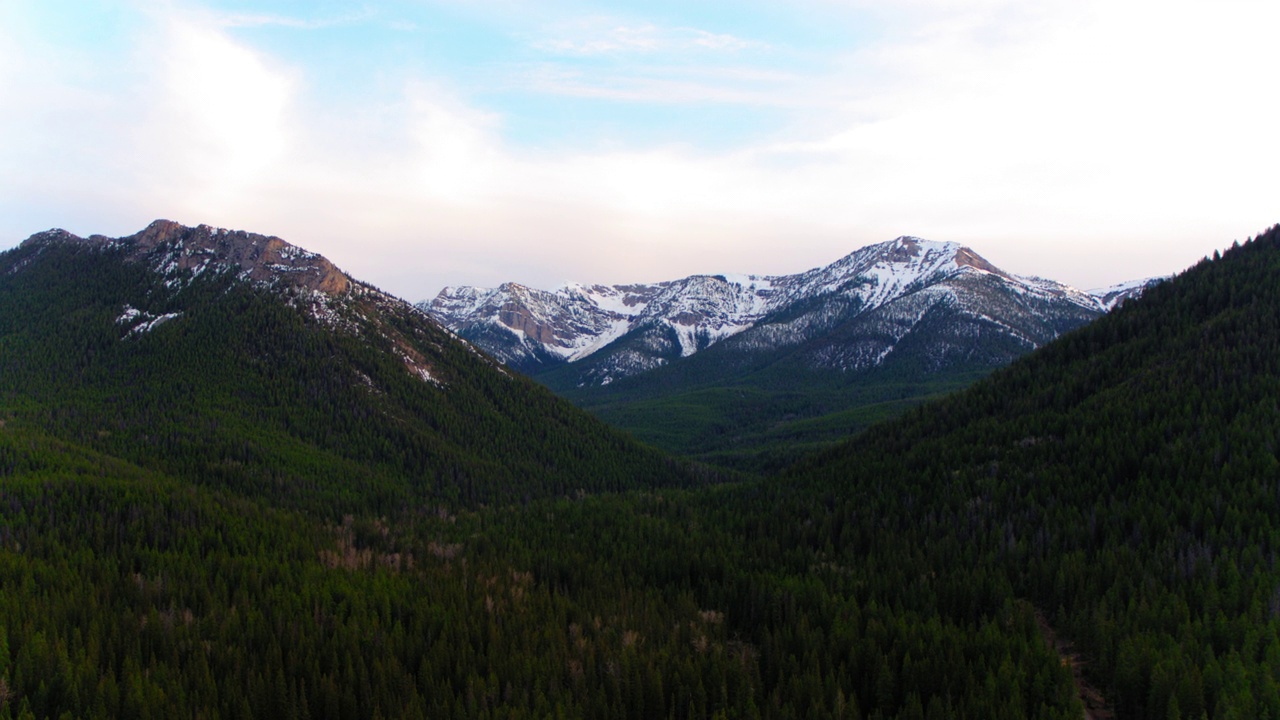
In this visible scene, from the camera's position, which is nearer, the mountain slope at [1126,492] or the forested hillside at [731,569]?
the forested hillside at [731,569]

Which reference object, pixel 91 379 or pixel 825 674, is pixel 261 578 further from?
pixel 91 379

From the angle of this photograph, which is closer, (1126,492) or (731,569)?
(731,569)

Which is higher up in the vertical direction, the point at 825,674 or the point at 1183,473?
the point at 1183,473

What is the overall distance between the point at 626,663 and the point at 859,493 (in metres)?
74.2

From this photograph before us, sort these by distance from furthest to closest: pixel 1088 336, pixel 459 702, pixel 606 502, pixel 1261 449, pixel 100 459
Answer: pixel 1088 336, pixel 606 502, pixel 100 459, pixel 1261 449, pixel 459 702

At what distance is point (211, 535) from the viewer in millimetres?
81062

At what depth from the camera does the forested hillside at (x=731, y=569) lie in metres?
44.4

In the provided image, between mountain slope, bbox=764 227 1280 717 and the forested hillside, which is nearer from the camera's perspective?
the forested hillside

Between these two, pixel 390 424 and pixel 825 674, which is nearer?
pixel 825 674

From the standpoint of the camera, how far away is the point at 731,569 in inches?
3150

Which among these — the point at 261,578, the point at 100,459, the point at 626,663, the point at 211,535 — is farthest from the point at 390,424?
the point at 626,663

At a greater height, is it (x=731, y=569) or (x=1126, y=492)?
(x=1126, y=492)

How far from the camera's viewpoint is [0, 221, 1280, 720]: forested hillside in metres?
44.4

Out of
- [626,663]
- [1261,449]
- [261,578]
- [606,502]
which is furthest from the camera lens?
[606,502]
